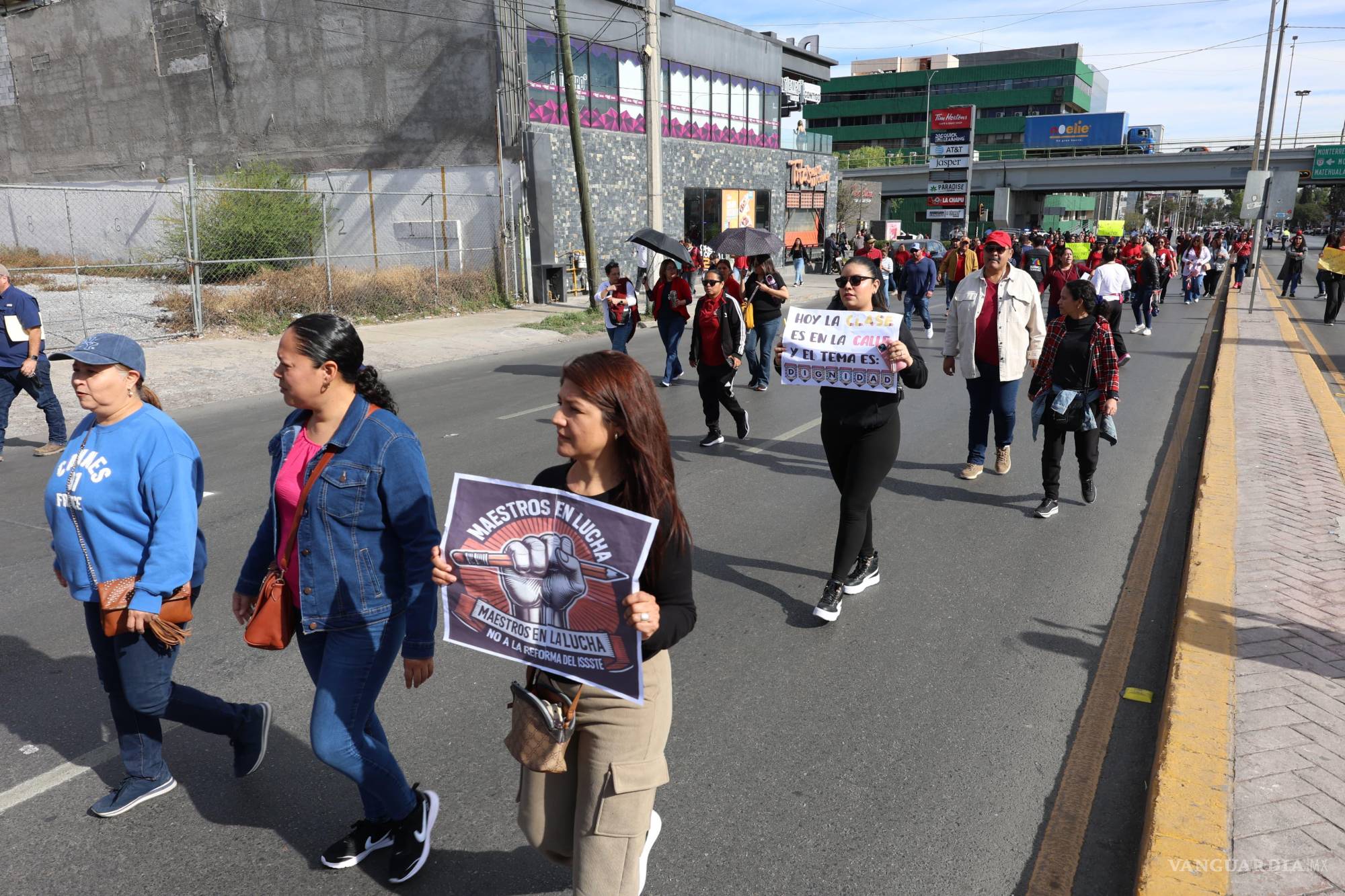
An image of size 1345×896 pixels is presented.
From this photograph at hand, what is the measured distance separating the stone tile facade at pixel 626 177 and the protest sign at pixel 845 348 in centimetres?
1866

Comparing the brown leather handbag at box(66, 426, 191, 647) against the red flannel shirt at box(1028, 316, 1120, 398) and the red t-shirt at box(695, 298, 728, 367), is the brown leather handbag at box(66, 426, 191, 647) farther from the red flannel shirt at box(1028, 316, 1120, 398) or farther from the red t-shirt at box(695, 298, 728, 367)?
the red t-shirt at box(695, 298, 728, 367)

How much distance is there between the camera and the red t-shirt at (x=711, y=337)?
8.54 meters

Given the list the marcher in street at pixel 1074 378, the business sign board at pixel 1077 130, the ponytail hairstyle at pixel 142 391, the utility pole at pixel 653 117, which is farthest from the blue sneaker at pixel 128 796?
the business sign board at pixel 1077 130

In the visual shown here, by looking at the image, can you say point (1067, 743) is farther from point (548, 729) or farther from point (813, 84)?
point (813, 84)

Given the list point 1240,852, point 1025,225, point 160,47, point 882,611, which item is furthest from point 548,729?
point 1025,225

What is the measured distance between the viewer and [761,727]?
12.7ft

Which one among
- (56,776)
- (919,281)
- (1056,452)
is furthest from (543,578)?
(919,281)

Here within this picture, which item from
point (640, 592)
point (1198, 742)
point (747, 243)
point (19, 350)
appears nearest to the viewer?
point (640, 592)

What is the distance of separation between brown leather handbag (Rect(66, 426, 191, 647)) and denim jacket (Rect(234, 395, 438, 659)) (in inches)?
21.7

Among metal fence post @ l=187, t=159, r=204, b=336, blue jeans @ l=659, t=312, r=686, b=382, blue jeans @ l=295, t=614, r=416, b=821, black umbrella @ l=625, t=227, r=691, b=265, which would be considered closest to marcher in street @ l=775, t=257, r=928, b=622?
blue jeans @ l=295, t=614, r=416, b=821

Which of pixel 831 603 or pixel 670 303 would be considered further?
pixel 670 303

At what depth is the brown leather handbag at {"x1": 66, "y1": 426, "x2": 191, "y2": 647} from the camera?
9.72ft

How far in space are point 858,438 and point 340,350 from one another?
10.1 feet

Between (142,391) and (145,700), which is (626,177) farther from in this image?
(145,700)
